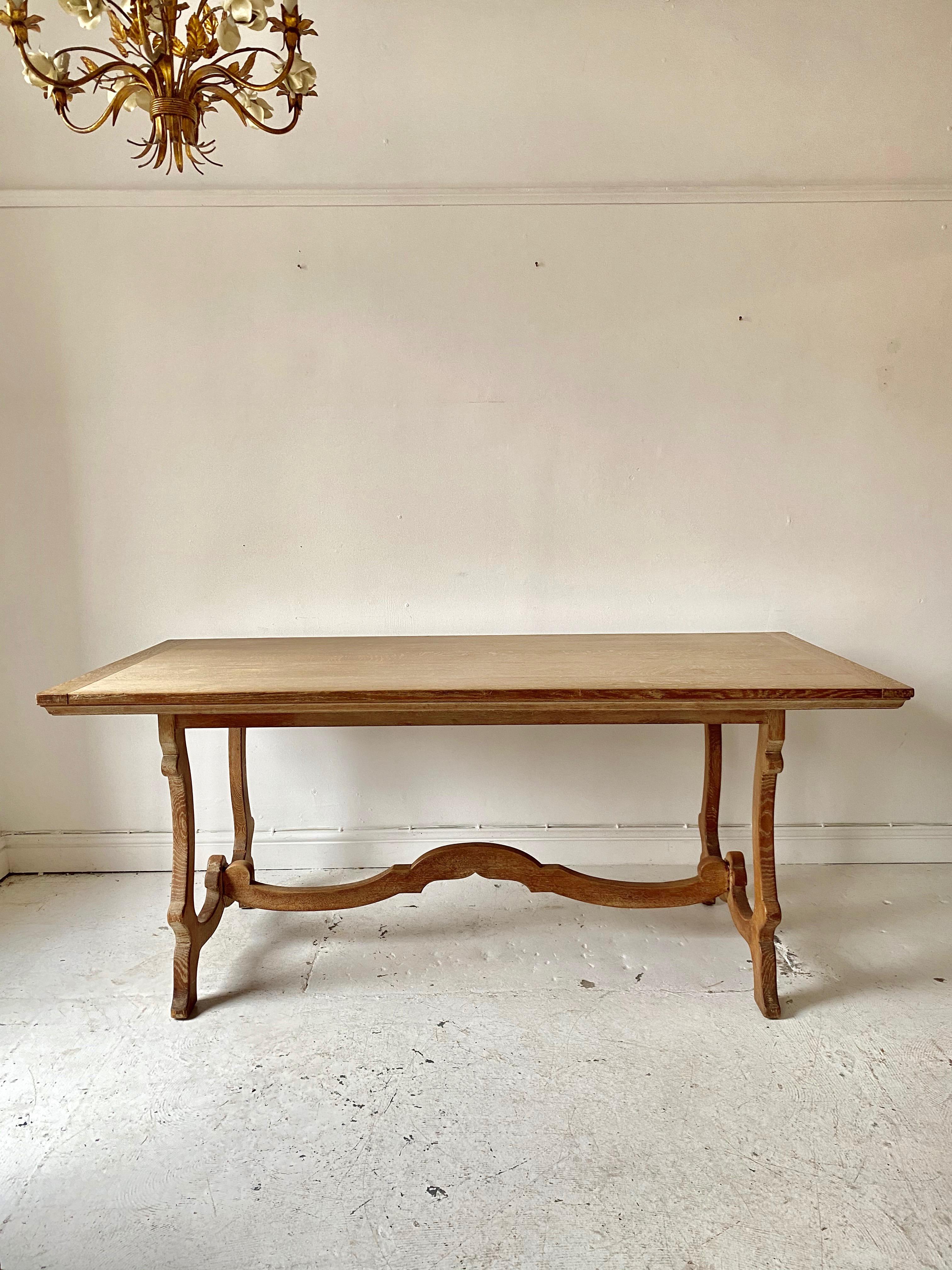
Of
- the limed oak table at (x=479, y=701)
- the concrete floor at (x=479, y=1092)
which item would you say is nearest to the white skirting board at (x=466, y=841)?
the concrete floor at (x=479, y=1092)

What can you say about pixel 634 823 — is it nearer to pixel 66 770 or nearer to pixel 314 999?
pixel 314 999

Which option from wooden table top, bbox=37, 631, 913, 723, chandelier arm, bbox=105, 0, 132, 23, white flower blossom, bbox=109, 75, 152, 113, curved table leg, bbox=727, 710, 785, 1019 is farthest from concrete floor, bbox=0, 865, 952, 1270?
chandelier arm, bbox=105, 0, 132, 23

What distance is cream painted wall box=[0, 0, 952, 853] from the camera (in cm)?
281

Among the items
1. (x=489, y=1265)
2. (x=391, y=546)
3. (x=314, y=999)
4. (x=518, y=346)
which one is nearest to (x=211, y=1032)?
(x=314, y=999)

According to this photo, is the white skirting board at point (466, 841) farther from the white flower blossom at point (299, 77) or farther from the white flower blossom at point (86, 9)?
the white flower blossom at point (86, 9)

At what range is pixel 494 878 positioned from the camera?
238 centimetres

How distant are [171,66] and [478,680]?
138 cm

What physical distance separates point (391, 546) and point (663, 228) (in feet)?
4.50

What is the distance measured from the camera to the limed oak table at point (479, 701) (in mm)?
1955

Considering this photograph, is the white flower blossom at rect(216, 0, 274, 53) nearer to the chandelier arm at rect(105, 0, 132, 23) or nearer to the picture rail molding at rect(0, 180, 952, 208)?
the chandelier arm at rect(105, 0, 132, 23)

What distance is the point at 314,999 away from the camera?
7.37 feet

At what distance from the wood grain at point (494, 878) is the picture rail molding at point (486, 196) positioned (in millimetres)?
2048

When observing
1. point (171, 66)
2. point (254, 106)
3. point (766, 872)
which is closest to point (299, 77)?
point (254, 106)

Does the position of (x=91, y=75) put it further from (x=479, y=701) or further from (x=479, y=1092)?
(x=479, y=1092)
